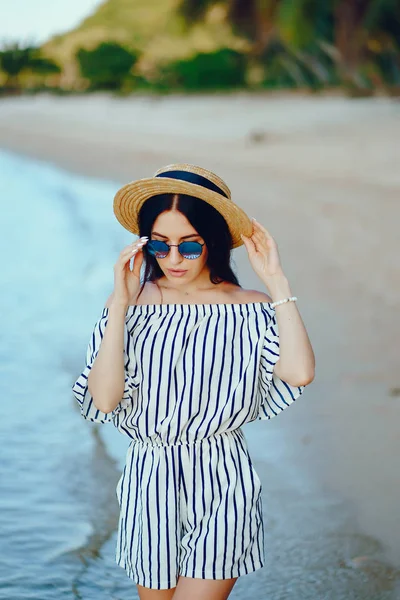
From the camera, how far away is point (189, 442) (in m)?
2.43

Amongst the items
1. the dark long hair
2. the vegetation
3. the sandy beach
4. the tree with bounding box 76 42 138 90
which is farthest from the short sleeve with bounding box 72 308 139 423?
the tree with bounding box 76 42 138 90

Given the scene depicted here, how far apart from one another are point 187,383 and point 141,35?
67.0 metres

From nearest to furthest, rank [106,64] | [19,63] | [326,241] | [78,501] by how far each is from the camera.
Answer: [78,501]
[326,241]
[106,64]
[19,63]

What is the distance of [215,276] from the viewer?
103 inches

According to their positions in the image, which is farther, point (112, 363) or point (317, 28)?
point (317, 28)

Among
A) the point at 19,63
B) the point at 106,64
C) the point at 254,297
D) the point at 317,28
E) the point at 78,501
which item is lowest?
the point at 78,501

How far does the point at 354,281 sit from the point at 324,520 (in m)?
4.02

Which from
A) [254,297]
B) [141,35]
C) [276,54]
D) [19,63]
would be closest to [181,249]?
[254,297]

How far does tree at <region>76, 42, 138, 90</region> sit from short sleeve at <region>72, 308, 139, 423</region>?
134ft

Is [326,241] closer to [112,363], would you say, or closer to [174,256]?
[174,256]

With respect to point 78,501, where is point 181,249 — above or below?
above

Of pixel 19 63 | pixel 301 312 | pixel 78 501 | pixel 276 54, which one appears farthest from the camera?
pixel 19 63

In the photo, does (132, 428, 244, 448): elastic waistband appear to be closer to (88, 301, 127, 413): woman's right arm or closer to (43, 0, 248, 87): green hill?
(88, 301, 127, 413): woman's right arm

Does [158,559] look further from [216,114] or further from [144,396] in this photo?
[216,114]
